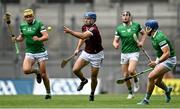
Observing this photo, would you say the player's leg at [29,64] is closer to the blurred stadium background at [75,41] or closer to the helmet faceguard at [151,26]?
the helmet faceguard at [151,26]

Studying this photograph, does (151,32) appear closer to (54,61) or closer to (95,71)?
(95,71)

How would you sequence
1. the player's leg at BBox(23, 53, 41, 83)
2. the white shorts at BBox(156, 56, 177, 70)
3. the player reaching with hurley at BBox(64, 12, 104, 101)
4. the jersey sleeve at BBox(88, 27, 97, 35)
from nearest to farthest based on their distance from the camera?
the white shorts at BBox(156, 56, 177, 70)
the jersey sleeve at BBox(88, 27, 97, 35)
the player reaching with hurley at BBox(64, 12, 104, 101)
the player's leg at BBox(23, 53, 41, 83)

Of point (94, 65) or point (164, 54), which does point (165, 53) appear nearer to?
point (164, 54)

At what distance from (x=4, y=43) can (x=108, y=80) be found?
494cm

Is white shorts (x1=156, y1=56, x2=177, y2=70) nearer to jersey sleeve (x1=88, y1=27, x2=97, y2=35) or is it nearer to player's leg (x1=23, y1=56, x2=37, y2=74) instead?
jersey sleeve (x1=88, y1=27, x2=97, y2=35)

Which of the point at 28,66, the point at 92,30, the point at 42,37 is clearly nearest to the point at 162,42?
the point at 92,30

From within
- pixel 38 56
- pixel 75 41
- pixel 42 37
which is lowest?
pixel 75 41

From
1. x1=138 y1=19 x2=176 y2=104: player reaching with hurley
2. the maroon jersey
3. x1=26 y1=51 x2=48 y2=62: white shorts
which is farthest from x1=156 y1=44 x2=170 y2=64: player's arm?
x1=26 y1=51 x2=48 y2=62: white shorts

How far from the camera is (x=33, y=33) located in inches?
877

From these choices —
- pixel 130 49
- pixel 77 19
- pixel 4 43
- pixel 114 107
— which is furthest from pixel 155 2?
pixel 114 107

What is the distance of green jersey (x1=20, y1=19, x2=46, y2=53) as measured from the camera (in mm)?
22266

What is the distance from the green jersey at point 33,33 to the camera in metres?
22.3

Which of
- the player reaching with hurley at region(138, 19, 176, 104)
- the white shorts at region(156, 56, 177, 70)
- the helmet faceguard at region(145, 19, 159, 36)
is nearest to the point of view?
the player reaching with hurley at region(138, 19, 176, 104)

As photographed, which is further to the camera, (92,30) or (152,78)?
(92,30)
